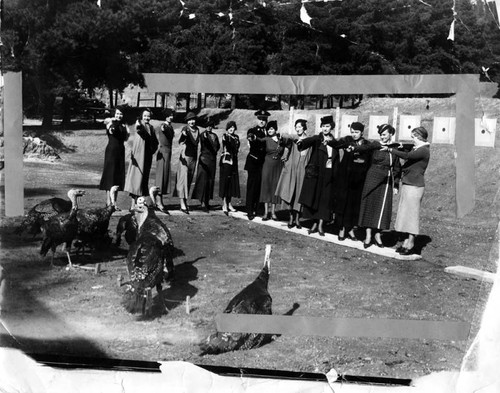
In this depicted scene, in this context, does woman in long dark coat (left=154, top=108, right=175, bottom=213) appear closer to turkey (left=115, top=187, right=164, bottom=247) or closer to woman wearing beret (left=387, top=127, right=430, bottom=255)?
turkey (left=115, top=187, right=164, bottom=247)

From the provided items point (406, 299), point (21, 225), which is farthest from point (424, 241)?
point (21, 225)

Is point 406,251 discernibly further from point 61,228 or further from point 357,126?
point 61,228

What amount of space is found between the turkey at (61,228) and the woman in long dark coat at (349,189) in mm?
768

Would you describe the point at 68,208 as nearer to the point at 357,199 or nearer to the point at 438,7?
the point at 357,199

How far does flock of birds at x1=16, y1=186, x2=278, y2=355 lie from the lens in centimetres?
185

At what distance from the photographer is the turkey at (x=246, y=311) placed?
186cm

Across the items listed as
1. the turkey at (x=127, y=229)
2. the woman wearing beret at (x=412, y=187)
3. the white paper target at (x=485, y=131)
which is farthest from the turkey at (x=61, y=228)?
the white paper target at (x=485, y=131)

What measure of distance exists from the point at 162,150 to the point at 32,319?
0.62m

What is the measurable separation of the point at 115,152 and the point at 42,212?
28 cm

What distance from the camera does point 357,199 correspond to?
2.03 metres

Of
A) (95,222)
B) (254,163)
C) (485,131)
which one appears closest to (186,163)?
(254,163)

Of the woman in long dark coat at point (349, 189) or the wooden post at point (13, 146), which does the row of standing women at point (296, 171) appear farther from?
the wooden post at point (13, 146)

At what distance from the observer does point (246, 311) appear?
187 cm

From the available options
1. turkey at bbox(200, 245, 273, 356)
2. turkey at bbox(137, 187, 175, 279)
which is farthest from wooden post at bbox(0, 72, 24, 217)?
turkey at bbox(200, 245, 273, 356)
